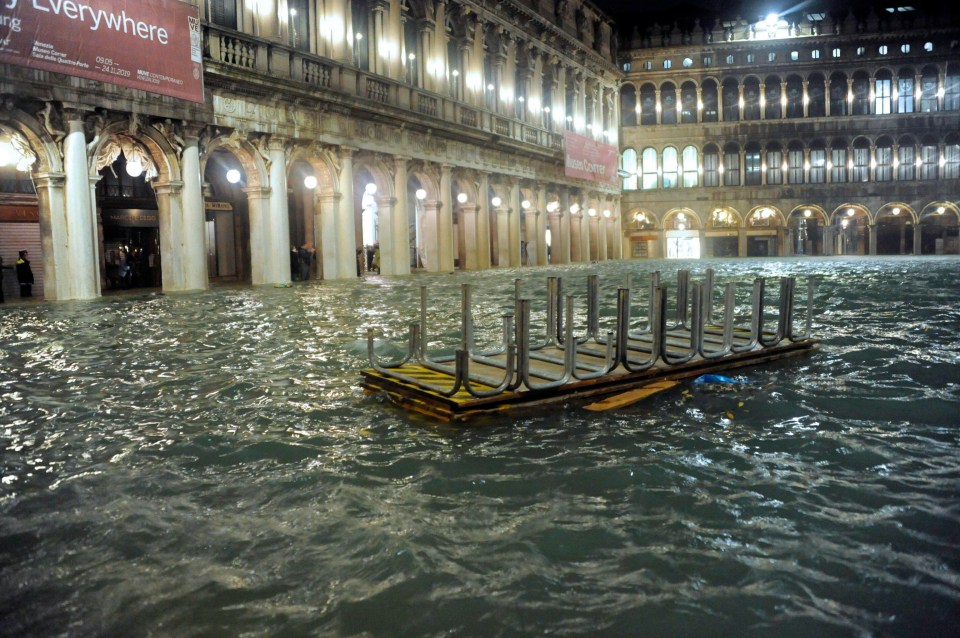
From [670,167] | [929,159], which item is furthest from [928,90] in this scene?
[670,167]

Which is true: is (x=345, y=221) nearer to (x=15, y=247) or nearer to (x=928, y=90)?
(x=15, y=247)

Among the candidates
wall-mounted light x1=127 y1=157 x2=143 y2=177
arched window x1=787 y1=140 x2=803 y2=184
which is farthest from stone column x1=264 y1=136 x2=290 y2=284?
arched window x1=787 y1=140 x2=803 y2=184

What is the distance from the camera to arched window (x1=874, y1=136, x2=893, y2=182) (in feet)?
159

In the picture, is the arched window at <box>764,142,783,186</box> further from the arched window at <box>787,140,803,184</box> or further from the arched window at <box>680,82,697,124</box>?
the arched window at <box>680,82,697,124</box>

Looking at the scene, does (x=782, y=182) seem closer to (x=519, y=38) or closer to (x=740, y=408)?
(x=519, y=38)

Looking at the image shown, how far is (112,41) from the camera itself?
1675 centimetres

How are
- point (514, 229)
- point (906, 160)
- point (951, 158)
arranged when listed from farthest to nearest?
point (906, 160), point (951, 158), point (514, 229)

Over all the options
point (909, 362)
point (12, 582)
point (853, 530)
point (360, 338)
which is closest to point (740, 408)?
point (853, 530)

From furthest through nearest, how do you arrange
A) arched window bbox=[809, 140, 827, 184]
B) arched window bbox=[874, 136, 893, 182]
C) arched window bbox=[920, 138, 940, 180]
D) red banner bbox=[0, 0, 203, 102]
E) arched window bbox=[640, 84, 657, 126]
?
arched window bbox=[640, 84, 657, 126], arched window bbox=[809, 140, 827, 184], arched window bbox=[874, 136, 893, 182], arched window bbox=[920, 138, 940, 180], red banner bbox=[0, 0, 203, 102]

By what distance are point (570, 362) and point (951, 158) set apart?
169ft

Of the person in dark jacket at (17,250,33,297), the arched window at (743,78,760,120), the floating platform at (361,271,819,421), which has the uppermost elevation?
the arched window at (743,78,760,120)

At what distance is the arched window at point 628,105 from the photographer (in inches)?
2005

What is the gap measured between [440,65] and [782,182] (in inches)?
1131

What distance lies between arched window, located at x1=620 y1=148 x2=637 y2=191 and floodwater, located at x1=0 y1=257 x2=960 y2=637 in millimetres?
45465
